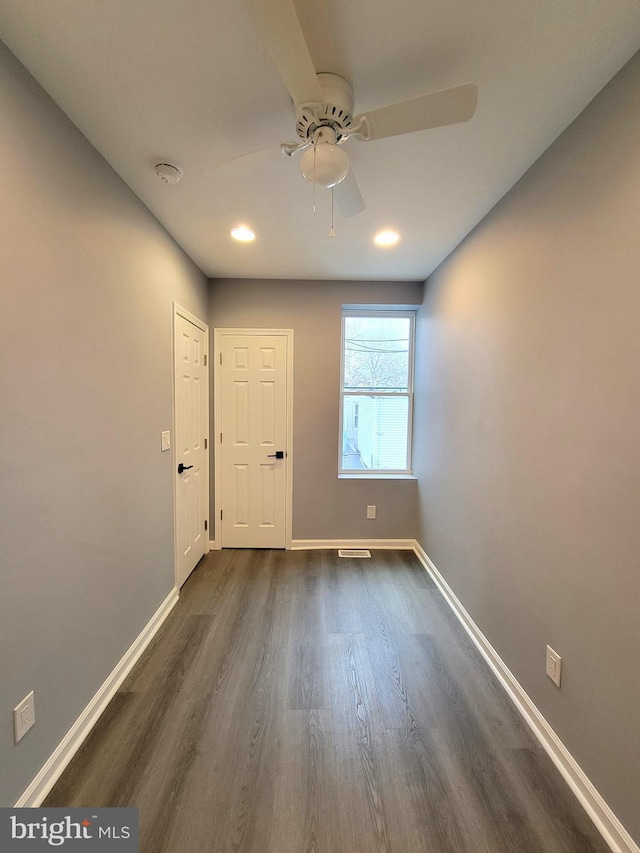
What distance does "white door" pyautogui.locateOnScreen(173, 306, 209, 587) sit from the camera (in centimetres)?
246

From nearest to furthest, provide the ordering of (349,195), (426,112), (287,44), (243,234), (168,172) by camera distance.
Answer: (287,44) → (426,112) → (349,195) → (168,172) → (243,234)

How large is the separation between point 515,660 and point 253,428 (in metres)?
2.48

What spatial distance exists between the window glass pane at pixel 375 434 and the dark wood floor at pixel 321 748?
1.46 meters

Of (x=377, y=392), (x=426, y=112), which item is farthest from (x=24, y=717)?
(x=377, y=392)

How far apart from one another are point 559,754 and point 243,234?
3078 millimetres

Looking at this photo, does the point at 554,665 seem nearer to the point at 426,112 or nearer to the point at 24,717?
the point at 24,717

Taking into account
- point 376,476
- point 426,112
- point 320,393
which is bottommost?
point 376,476

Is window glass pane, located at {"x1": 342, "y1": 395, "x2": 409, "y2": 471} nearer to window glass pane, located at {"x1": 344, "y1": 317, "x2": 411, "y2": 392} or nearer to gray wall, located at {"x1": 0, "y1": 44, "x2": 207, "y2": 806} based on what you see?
window glass pane, located at {"x1": 344, "y1": 317, "x2": 411, "y2": 392}

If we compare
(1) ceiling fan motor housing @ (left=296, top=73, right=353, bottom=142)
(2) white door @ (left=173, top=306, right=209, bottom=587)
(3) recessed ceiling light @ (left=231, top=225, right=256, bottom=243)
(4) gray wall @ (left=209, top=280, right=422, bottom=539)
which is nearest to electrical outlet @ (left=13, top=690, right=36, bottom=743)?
(2) white door @ (left=173, top=306, right=209, bottom=587)

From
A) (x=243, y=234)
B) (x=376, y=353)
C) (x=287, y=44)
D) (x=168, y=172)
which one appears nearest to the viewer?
(x=287, y=44)

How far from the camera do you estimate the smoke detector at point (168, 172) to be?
61.6 inches

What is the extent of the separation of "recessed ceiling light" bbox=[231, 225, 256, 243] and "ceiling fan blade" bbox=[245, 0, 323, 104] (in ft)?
3.87

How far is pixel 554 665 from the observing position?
1.39 metres

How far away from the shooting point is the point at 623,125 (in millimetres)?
1107
